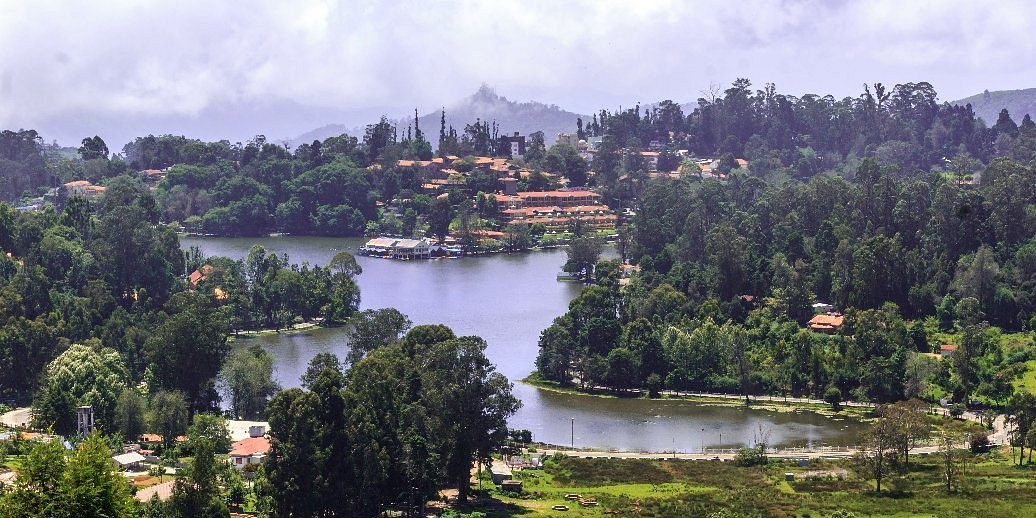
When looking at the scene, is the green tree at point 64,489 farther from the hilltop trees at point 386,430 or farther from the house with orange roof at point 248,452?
the house with orange roof at point 248,452

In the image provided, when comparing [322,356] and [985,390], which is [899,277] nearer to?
[985,390]

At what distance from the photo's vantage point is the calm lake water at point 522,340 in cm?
4250

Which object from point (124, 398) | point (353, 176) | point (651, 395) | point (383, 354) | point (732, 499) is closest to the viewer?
point (732, 499)

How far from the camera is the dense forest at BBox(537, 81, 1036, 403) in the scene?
47062 millimetres

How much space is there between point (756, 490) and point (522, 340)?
2189 centimetres

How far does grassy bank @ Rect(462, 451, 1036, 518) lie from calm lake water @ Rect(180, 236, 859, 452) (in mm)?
3495

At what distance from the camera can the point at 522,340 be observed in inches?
2197

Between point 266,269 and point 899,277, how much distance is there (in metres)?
28.0

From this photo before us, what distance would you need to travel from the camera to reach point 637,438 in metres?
42.3

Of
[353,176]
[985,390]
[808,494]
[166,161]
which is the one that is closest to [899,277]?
[985,390]

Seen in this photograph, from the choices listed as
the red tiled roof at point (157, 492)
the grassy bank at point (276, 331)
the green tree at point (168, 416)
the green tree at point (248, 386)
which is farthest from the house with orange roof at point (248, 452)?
the grassy bank at point (276, 331)

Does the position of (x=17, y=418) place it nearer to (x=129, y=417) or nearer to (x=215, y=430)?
(x=129, y=417)

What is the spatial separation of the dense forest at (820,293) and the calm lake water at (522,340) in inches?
91.3

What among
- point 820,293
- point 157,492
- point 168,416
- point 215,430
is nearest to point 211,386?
point 168,416
